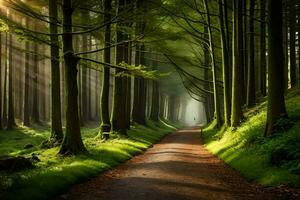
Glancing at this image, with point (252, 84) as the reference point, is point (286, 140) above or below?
below

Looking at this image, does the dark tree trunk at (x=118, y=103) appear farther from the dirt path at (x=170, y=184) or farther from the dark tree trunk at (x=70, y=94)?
the dirt path at (x=170, y=184)

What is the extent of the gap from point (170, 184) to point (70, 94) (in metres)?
6.88

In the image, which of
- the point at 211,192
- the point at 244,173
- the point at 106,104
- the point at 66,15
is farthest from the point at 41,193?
the point at 106,104

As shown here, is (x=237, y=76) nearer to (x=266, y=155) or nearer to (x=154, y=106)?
(x=266, y=155)

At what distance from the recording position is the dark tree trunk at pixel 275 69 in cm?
1498

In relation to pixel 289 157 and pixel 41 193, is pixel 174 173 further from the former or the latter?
pixel 41 193

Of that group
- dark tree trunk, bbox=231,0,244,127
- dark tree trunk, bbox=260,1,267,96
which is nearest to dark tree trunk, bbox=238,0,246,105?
dark tree trunk, bbox=231,0,244,127

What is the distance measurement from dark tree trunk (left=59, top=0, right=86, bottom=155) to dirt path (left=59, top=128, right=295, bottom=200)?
7.39 ft

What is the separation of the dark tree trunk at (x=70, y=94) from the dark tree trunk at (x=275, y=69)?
724 cm

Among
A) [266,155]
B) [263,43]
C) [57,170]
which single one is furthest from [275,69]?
[263,43]

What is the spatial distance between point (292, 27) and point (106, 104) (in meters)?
14.5

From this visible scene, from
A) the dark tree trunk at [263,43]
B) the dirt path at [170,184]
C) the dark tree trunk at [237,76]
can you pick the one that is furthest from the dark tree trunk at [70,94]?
the dark tree trunk at [263,43]

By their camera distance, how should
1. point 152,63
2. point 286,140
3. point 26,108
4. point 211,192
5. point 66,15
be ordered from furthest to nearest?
point 152,63
point 26,108
point 66,15
point 286,140
point 211,192

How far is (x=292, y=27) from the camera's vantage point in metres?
29.1
